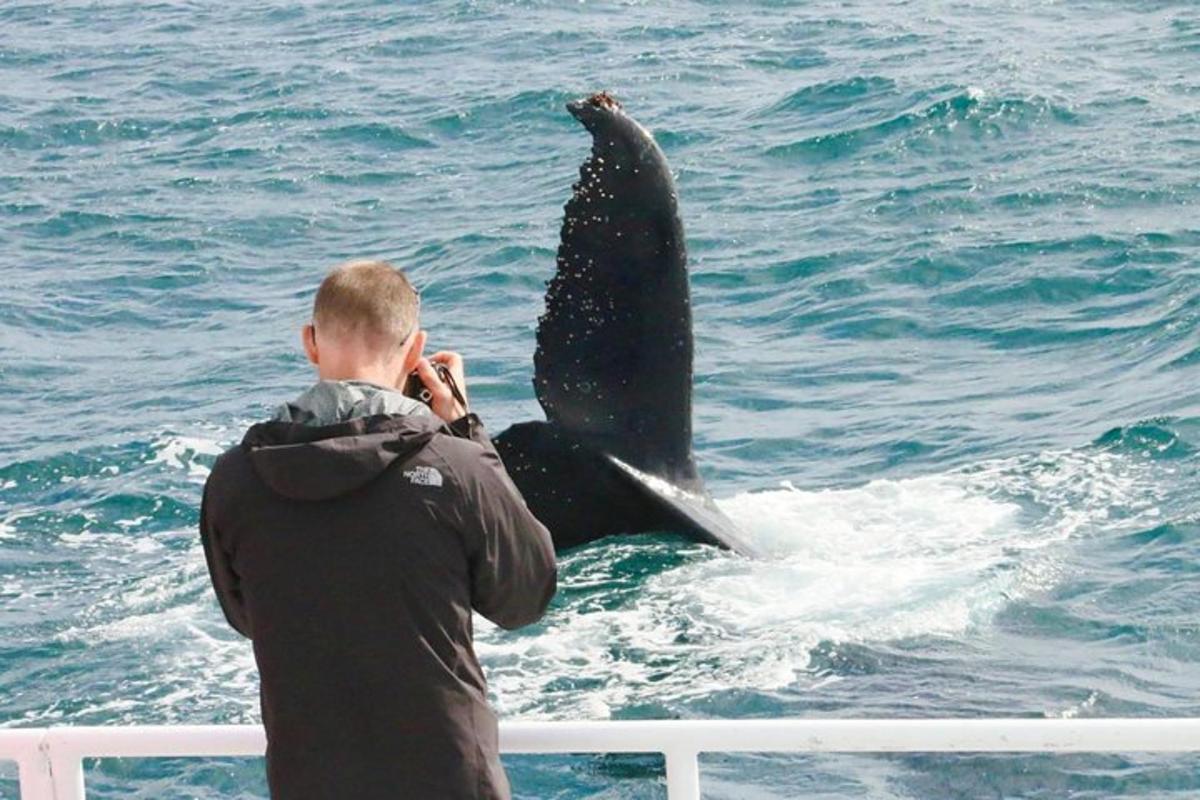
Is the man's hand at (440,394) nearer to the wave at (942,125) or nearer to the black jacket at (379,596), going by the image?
the black jacket at (379,596)

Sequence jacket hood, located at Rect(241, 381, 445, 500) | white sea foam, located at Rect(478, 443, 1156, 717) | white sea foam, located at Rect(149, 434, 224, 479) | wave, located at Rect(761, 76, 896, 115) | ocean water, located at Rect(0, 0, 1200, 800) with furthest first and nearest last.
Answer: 1. wave, located at Rect(761, 76, 896, 115)
2. white sea foam, located at Rect(149, 434, 224, 479)
3. ocean water, located at Rect(0, 0, 1200, 800)
4. white sea foam, located at Rect(478, 443, 1156, 717)
5. jacket hood, located at Rect(241, 381, 445, 500)

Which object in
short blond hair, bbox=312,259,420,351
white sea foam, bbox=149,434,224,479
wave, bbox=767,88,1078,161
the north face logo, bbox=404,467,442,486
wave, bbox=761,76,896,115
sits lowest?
white sea foam, bbox=149,434,224,479

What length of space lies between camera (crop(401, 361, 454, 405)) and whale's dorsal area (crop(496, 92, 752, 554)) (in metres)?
3.40

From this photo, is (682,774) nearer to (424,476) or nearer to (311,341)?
(424,476)

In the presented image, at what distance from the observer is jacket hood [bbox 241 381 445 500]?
141 inches

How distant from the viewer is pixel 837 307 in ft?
53.6

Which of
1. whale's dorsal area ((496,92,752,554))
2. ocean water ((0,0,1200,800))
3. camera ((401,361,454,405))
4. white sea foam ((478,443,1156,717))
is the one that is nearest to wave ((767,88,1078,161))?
ocean water ((0,0,1200,800))

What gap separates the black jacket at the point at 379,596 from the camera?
362 cm

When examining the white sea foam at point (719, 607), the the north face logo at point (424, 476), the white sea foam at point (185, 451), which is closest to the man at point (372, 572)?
the the north face logo at point (424, 476)

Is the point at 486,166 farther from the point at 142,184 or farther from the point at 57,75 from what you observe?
the point at 57,75

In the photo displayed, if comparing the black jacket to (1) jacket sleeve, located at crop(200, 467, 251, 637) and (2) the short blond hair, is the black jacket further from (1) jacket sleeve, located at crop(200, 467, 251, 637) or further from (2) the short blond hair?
(2) the short blond hair

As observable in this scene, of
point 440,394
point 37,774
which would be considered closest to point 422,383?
point 440,394

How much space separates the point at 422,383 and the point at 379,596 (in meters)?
0.43

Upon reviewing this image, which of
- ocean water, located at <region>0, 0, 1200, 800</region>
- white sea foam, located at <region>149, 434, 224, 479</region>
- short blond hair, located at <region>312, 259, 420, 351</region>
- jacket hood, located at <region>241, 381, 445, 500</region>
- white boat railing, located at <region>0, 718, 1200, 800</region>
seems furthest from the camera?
white sea foam, located at <region>149, 434, 224, 479</region>
